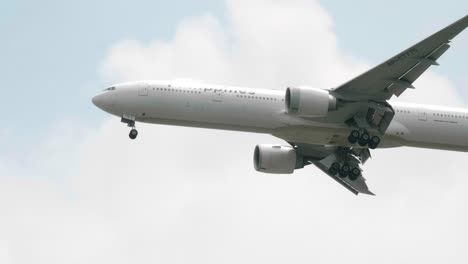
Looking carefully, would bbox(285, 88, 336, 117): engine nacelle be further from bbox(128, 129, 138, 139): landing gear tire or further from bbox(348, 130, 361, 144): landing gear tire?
bbox(128, 129, 138, 139): landing gear tire

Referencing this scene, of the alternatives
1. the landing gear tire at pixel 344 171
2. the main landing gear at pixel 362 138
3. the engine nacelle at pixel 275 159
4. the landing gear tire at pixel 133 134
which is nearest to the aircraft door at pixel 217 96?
the landing gear tire at pixel 133 134

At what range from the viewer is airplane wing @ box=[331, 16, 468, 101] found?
2126 inches

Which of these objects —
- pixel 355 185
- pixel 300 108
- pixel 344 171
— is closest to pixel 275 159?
pixel 344 171

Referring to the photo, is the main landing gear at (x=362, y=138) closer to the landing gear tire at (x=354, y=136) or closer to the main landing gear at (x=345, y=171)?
the landing gear tire at (x=354, y=136)

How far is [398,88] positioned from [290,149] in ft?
28.9

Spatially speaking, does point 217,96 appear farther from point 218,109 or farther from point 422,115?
point 422,115

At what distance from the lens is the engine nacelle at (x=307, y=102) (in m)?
55.5

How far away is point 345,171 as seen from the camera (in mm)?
61531

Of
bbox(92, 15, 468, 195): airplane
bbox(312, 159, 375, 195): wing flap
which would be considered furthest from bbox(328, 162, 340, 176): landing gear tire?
bbox(312, 159, 375, 195): wing flap

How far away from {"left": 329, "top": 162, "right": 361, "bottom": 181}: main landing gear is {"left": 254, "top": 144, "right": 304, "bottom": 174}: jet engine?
262 cm

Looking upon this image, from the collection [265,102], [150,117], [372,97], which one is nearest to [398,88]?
[372,97]

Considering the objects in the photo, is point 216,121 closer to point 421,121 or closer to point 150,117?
point 150,117

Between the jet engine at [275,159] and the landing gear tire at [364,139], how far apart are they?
6748 mm

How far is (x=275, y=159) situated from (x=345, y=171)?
3953 mm
